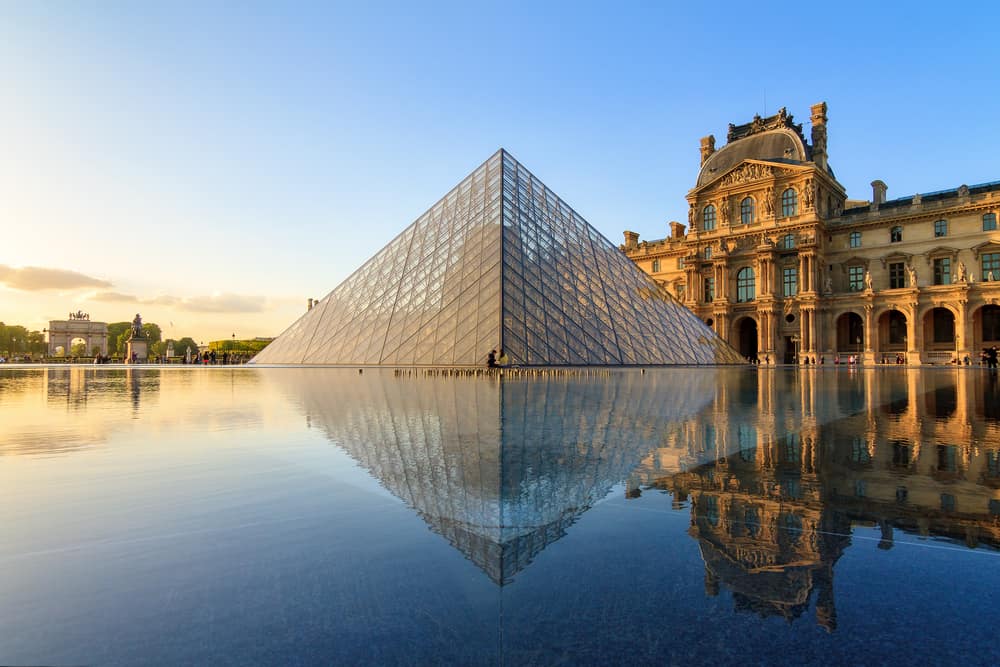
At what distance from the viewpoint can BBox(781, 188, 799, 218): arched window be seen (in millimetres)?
44375

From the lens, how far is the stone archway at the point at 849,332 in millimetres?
44328

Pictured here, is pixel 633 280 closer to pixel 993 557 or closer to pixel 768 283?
pixel 768 283

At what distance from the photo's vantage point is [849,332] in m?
45.4

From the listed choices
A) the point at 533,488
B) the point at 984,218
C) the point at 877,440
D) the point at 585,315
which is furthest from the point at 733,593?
the point at 984,218

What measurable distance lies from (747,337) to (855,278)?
369 inches

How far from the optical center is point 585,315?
77.4 feet

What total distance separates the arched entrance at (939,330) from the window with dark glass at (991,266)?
3378 millimetres

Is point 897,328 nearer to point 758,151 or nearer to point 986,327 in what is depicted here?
point 986,327

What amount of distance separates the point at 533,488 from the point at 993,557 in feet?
6.02

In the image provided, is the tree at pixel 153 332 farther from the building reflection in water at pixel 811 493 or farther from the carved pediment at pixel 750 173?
the building reflection in water at pixel 811 493

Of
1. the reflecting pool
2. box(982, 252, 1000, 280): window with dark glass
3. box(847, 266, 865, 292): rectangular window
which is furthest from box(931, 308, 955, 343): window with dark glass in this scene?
the reflecting pool

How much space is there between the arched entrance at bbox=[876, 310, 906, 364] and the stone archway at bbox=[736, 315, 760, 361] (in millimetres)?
8965

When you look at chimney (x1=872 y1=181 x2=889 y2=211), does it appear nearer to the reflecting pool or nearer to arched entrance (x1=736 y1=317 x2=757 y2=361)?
arched entrance (x1=736 y1=317 x2=757 y2=361)

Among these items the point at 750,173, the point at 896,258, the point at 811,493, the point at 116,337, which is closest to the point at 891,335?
the point at 896,258
